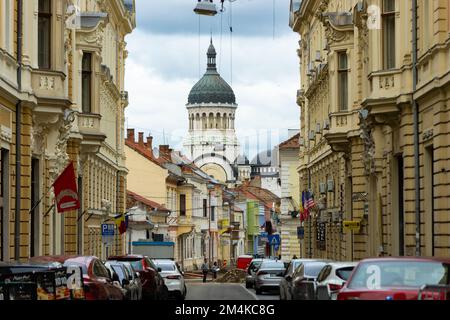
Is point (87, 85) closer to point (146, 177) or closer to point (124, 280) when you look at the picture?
point (124, 280)

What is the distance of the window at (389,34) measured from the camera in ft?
116

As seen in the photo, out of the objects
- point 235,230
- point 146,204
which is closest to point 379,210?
point 146,204

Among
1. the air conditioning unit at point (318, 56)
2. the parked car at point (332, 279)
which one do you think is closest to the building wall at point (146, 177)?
the air conditioning unit at point (318, 56)

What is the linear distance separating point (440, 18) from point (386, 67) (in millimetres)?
6587

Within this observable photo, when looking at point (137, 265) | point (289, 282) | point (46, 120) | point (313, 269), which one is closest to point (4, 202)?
point (137, 265)

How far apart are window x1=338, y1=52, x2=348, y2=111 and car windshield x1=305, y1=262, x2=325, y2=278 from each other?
2153 centimetres

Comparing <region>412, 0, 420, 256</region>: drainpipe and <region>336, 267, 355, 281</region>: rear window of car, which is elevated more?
<region>412, 0, 420, 256</region>: drainpipe

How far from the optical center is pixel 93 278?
21.8 m

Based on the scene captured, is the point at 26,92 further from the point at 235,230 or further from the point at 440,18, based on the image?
the point at 235,230

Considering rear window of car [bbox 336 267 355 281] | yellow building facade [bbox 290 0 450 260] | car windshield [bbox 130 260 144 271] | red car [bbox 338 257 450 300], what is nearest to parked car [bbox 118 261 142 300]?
car windshield [bbox 130 260 144 271]

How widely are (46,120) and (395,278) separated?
71.7 feet

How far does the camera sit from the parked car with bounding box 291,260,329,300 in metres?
23.4

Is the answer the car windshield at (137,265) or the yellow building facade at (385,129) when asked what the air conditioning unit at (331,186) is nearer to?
the yellow building facade at (385,129)

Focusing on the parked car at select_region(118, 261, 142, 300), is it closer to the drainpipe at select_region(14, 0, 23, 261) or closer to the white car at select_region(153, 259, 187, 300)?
the drainpipe at select_region(14, 0, 23, 261)
